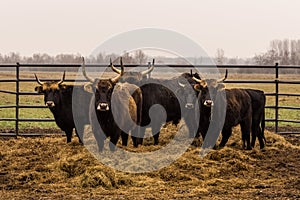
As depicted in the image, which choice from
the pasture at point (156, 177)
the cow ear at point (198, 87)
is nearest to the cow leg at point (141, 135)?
the pasture at point (156, 177)

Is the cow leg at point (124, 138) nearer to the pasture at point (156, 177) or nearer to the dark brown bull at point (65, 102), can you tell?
the pasture at point (156, 177)

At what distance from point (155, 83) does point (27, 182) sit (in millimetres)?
4618

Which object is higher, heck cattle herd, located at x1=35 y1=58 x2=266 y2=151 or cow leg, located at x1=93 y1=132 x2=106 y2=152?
heck cattle herd, located at x1=35 y1=58 x2=266 y2=151

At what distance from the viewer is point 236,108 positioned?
9.05 m

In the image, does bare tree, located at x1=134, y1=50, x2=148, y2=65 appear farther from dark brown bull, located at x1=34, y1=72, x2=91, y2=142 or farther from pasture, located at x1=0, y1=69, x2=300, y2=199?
pasture, located at x1=0, y1=69, x2=300, y2=199

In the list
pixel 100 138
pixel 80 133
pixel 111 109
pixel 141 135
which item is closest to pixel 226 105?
pixel 141 135

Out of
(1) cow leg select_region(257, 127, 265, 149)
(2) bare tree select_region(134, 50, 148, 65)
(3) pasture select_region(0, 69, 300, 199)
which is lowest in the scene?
(3) pasture select_region(0, 69, 300, 199)

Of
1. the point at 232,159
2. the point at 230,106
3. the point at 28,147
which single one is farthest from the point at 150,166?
the point at 28,147

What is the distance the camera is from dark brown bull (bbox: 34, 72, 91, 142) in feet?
31.2

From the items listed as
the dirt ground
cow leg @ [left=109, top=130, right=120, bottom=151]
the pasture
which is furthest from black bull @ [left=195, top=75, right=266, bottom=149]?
cow leg @ [left=109, top=130, right=120, bottom=151]

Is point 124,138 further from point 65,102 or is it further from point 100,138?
point 65,102

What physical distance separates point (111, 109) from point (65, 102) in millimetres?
2128

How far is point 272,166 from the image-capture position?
24.4 ft

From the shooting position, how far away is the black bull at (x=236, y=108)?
343 inches
